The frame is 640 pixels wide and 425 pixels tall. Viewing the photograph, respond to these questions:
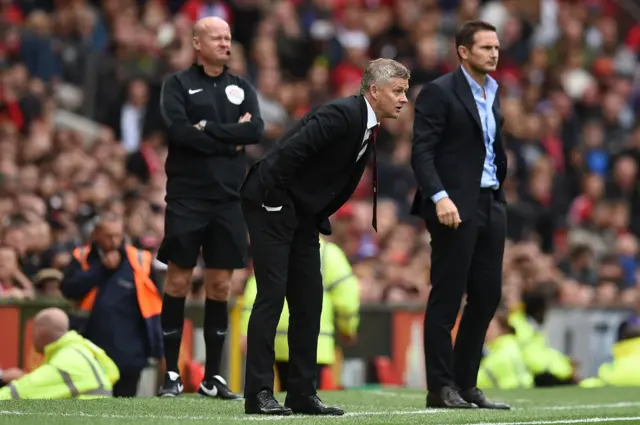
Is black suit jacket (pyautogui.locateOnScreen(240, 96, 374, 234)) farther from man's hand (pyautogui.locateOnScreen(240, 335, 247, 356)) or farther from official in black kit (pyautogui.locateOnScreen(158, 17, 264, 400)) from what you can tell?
man's hand (pyautogui.locateOnScreen(240, 335, 247, 356))

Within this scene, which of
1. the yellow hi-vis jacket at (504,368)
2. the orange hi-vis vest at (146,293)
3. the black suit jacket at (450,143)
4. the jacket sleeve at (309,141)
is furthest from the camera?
the yellow hi-vis jacket at (504,368)

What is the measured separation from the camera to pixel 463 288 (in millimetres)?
9578

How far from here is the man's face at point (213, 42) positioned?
9641 mm

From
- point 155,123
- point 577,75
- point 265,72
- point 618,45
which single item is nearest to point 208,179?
point 155,123

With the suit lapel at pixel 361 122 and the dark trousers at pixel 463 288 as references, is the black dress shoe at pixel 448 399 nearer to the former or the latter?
the dark trousers at pixel 463 288

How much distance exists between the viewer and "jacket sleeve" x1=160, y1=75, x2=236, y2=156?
9.50 metres

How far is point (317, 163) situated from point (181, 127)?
1.51 meters

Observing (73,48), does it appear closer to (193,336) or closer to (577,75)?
(193,336)

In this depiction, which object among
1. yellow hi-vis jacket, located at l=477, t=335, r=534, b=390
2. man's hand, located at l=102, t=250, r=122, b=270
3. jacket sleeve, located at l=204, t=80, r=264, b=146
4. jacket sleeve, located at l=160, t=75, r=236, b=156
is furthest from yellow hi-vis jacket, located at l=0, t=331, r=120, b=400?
yellow hi-vis jacket, located at l=477, t=335, r=534, b=390

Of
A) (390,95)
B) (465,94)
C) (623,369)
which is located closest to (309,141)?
(390,95)

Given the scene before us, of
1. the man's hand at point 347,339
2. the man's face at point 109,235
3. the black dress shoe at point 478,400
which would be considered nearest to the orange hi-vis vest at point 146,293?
the man's face at point 109,235

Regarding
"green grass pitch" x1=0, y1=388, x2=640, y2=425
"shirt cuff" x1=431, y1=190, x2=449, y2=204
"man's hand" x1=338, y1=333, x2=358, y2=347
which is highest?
"shirt cuff" x1=431, y1=190, x2=449, y2=204

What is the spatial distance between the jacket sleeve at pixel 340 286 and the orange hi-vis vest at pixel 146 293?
5.04ft

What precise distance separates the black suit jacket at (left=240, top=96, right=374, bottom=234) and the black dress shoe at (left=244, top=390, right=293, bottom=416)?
1010mm
